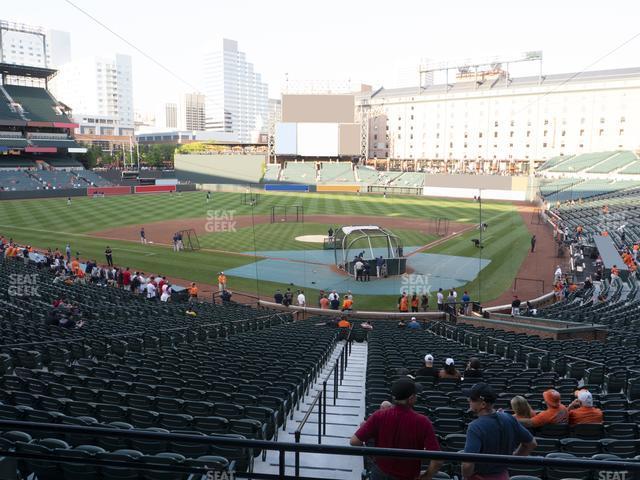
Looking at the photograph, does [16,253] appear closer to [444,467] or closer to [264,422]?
[264,422]

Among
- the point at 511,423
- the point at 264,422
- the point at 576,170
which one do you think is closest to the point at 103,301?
the point at 264,422

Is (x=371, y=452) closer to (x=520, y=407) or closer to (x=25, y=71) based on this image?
(x=520, y=407)

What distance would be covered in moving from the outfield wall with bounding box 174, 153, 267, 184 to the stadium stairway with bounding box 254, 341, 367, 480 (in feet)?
299

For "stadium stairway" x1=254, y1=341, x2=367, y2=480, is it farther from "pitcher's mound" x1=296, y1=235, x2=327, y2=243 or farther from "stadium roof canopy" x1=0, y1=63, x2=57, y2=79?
"stadium roof canopy" x1=0, y1=63, x2=57, y2=79

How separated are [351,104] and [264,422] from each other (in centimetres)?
10476

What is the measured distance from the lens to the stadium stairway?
21.0 ft

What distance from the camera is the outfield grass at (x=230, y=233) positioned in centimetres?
3325

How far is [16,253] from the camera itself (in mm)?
31266

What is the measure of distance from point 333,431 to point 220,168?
98492mm

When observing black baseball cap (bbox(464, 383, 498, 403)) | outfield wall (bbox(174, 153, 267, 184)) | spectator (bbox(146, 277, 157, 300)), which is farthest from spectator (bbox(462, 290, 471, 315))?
outfield wall (bbox(174, 153, 267, 184))

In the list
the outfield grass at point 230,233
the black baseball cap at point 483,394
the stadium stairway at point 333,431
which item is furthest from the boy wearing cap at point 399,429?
the outfield grass at point 230,233

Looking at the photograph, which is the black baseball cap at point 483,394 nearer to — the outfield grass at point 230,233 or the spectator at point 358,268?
the outfield grass at point 230,233

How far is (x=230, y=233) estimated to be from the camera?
153 feet

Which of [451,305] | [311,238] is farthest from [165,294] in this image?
[311,238]
